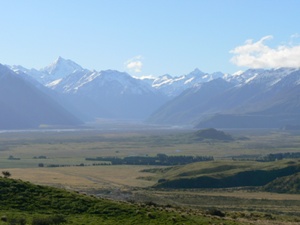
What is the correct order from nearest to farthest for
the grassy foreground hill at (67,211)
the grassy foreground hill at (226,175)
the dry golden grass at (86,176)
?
the grassy foreground hill at (67,211)
the dry golden grass at (86,176)
the grassy foreground hill at (226,175)

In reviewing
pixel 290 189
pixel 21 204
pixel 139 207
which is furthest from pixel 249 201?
pixel 21 204

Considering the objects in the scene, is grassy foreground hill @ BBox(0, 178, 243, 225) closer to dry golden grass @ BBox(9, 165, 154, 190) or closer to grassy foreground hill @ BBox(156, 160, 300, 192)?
dry golden grass @ BBox(9, 165, 154, 190)

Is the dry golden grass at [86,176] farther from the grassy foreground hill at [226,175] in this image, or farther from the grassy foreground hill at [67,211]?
the grassy foreground hill at [67,211]

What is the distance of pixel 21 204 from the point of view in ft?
189

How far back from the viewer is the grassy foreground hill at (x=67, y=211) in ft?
169

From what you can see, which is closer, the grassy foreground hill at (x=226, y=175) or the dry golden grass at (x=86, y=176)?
the dry golden grass at (x=86, y=176)

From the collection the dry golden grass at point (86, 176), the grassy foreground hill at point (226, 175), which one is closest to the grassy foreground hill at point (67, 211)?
the dry golden grass at point (86, 176)

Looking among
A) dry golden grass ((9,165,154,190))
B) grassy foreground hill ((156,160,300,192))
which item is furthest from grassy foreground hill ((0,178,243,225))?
grassy foreground hill ((156,160,300,192))

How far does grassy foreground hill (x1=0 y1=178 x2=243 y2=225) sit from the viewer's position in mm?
51625

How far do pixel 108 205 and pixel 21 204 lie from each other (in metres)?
8.94

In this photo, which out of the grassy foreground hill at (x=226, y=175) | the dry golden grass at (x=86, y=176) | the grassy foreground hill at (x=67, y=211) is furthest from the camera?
the grassy foreground hill at (x=226, y=175)

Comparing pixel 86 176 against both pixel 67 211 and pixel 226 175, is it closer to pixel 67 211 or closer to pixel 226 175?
pixel 226 175

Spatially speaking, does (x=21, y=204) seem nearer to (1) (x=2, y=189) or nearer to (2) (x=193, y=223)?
(1) (x=2, y=189)

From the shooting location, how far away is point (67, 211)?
56125 mm
